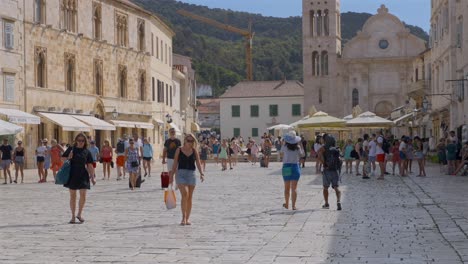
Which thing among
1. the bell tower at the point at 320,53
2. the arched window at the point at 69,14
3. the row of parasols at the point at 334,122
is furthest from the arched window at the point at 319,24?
the row of parasols at the point at 334,122

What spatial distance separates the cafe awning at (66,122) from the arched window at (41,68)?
1.58 metres

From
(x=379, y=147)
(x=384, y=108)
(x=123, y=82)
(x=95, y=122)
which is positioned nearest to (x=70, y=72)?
(x=95, y=122)

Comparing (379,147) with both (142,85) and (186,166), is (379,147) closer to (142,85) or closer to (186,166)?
(186,166)

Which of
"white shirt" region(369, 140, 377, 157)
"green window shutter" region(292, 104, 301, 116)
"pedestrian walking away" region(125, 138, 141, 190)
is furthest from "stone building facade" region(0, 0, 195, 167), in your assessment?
"green window shutter" region(292, 104, 301, 116)

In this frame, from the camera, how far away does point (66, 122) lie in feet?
125

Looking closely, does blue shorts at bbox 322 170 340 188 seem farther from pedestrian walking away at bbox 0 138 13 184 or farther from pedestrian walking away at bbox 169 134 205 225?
pedestrian walking away at bbox 0 138 13 184

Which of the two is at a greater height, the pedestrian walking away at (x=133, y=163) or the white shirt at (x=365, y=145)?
the white shirt at (x=365, y=145)

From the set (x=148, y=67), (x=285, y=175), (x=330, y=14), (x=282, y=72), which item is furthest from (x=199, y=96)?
(x=285, y=175)

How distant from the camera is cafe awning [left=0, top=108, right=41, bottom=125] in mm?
32128

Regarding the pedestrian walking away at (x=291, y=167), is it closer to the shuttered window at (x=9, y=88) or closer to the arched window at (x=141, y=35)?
the shuttered window at (x=9, y=88)

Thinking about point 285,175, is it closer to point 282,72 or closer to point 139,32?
point 139,32

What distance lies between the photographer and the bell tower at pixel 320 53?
252ft

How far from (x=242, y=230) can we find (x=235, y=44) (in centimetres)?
15728

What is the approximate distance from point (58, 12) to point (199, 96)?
335 ft
